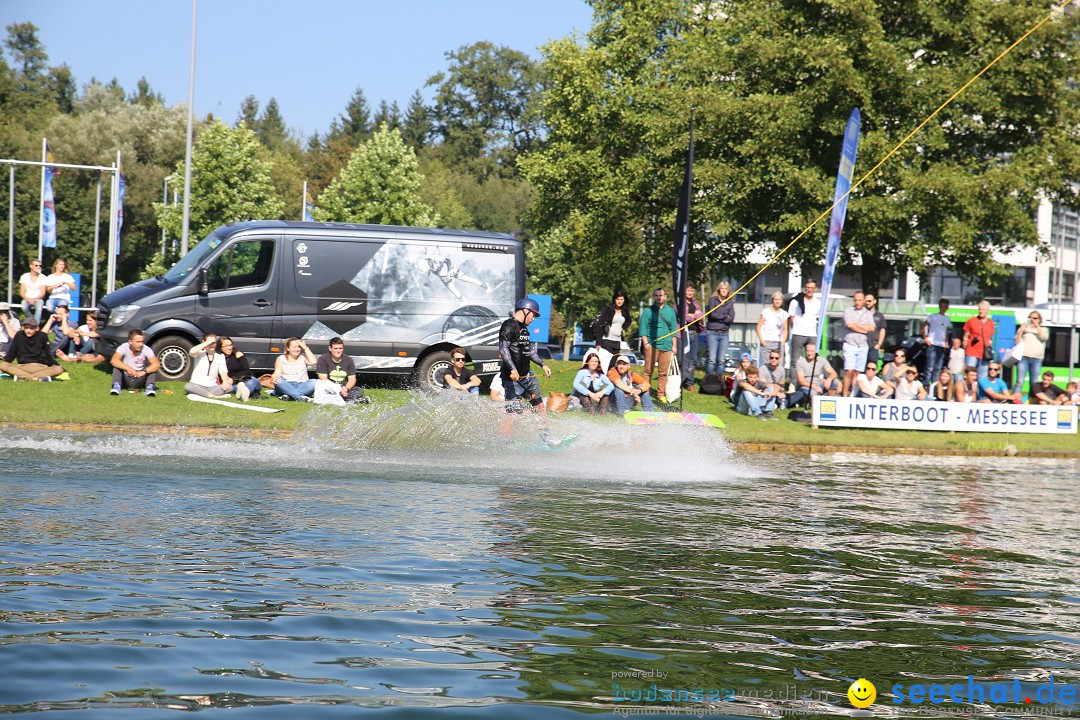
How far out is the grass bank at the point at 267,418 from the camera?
61.1 feet

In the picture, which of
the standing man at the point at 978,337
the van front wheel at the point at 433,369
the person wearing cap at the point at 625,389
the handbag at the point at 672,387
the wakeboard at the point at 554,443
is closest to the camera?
the wakeboard at the point at 554,443

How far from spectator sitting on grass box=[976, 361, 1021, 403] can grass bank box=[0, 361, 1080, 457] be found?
1754 mm

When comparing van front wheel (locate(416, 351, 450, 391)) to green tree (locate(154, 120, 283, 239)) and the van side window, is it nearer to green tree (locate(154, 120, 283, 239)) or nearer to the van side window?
the van side window

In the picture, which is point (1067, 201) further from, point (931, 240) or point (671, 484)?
point (671, 484)

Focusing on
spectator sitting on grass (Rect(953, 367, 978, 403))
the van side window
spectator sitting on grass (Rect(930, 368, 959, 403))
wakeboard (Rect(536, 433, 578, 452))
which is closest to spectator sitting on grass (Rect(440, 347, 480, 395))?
the van side window

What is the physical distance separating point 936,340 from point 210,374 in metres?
15.5

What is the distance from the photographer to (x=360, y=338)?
2234 cm

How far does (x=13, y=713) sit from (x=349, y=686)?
4.69 feet

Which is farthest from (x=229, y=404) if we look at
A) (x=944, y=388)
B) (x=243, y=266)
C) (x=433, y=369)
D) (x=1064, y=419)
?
(x=1064, y=419)

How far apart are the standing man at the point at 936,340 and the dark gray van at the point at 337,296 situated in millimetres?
9564

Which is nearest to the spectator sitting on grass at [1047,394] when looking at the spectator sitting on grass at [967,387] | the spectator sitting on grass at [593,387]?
the spectator sitting on grass at [967,387]

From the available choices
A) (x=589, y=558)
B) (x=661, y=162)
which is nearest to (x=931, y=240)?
(x=661, y=162)

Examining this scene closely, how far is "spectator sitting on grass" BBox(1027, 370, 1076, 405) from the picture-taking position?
25.6 metres

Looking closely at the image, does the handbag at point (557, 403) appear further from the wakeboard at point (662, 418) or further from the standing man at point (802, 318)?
the standing man at point (802, 318)
